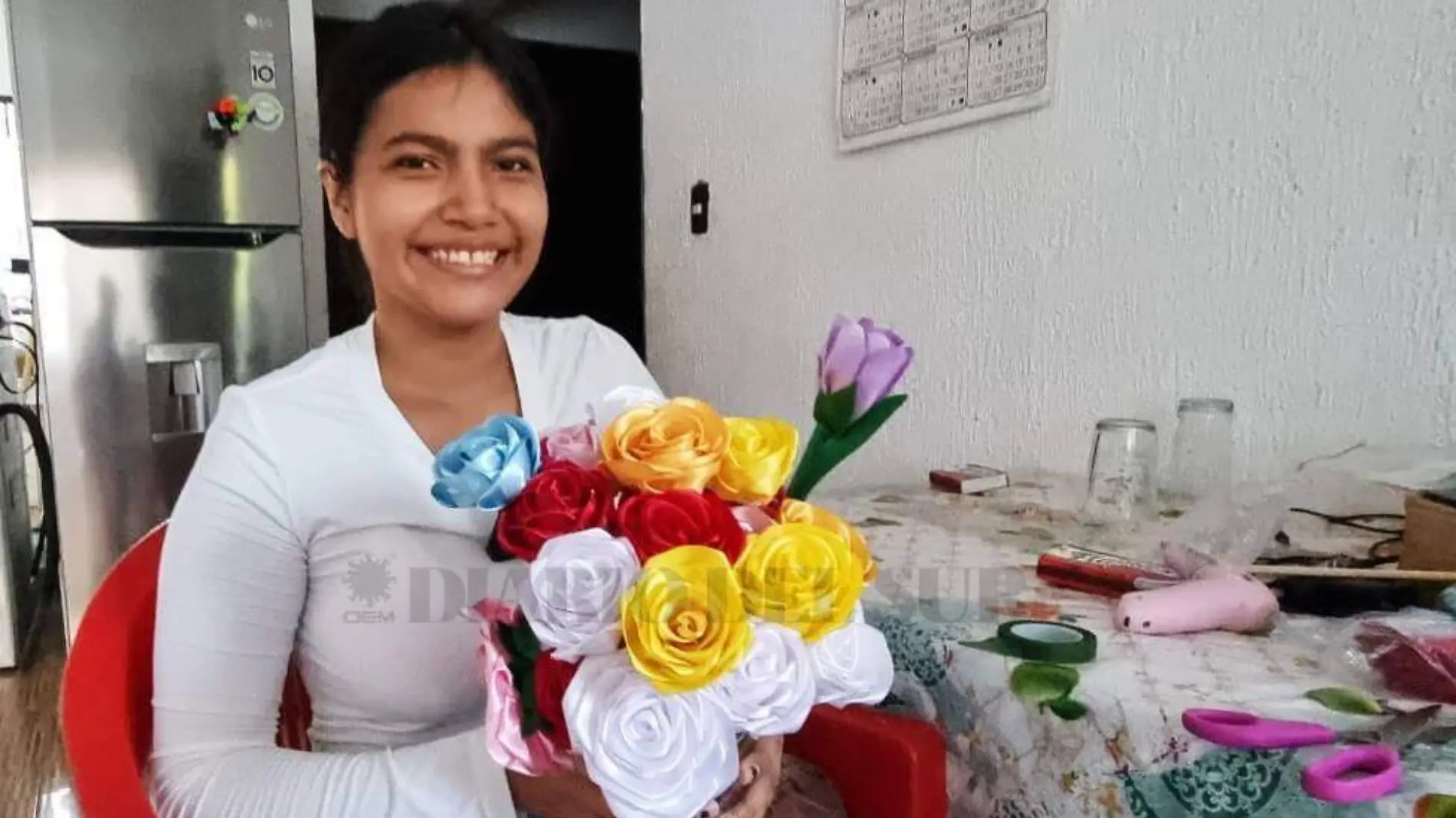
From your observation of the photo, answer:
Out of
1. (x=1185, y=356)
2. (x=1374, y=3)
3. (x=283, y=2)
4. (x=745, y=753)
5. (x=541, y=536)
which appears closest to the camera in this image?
(x=541, y=536)

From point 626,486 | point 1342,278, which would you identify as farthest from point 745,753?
point 1342,278

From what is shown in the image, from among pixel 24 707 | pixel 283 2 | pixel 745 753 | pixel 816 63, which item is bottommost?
pixel 24 707

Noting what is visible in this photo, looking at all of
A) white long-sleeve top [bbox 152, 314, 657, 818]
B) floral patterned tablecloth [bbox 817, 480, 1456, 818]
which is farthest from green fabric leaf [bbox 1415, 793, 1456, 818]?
white long-sleeve top [bbox 152, 314, 657, 818]

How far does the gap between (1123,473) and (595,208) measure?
6.05ft

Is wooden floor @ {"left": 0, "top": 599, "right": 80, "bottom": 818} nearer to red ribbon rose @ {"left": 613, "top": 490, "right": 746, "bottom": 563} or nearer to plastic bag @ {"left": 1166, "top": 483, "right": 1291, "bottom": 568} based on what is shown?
red ribbon rose @ {"left": 613, "top": 490, "right": 746, "bottom": 563}

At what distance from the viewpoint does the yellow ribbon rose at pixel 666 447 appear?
0.47 metres

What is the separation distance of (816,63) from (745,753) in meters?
1.47

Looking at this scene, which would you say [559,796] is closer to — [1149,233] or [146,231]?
[1149,233]

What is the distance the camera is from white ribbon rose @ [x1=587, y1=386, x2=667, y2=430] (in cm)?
53

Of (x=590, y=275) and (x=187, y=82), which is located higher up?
(x=187, y=82)

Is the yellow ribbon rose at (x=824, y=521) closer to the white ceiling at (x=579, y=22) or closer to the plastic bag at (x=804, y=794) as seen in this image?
the plastic bag at (x=804, y=794)

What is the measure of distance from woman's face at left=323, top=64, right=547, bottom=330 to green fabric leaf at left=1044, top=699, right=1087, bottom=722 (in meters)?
0.53

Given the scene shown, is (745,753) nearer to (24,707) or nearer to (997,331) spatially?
(997,331)

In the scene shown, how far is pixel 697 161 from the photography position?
217 centimetres
